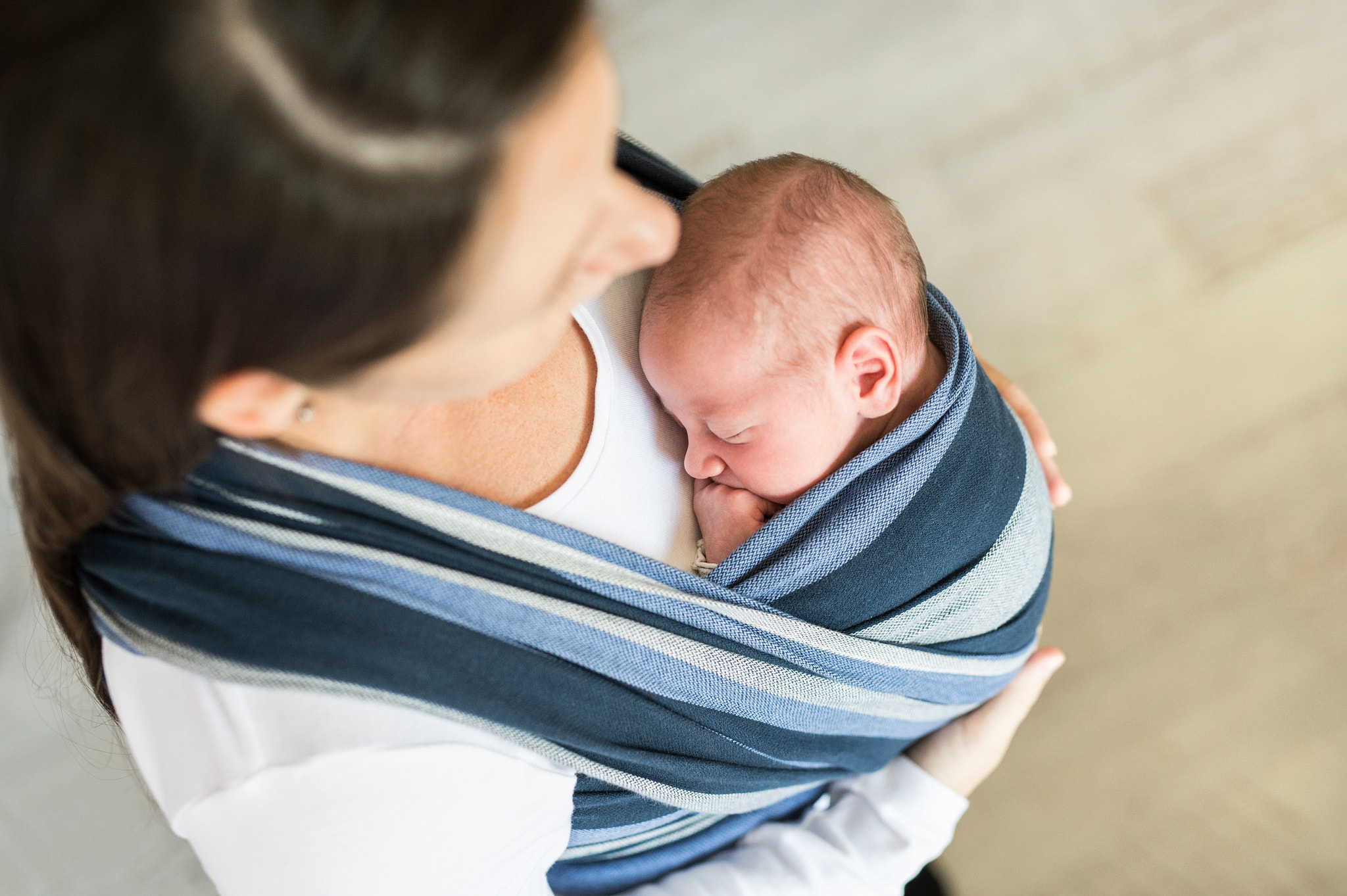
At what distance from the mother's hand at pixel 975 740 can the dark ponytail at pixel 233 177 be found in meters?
0.74

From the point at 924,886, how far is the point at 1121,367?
2.98ft

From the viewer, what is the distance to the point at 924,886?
100 centimetres

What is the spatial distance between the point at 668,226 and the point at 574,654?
30 cm

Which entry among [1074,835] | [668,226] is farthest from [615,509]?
[1074,835]

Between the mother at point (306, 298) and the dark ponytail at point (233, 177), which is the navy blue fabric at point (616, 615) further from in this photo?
the dark ponytail at point (233, 177)

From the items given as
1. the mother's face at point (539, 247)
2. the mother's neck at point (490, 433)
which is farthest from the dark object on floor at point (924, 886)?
the mother's face at point (539, 247)

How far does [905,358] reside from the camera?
87 centimetres

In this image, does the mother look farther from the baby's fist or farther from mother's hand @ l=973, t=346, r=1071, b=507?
mother's hand @ l=973, t=346, r=1071, b=507

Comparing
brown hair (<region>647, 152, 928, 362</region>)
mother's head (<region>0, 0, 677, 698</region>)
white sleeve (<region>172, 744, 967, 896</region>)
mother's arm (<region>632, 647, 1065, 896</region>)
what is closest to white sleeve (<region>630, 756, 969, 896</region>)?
mother's arm (<region>632, 647, 1065, 896</region>)

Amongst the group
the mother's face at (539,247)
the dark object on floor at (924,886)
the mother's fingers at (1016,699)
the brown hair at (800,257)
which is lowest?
the dark object on floor at (924,886)

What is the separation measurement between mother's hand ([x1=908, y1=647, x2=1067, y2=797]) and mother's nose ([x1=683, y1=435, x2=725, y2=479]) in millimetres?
395

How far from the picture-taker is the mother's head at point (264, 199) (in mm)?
379

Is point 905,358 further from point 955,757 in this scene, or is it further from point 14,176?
point 14,176

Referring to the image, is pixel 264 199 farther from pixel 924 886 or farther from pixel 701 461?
pixel 924 886
